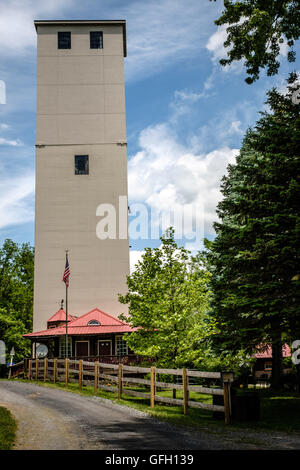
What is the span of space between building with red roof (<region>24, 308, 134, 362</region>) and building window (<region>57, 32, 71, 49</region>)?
27088mm

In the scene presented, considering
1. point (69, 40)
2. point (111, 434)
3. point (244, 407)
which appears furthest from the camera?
point (69, 40)

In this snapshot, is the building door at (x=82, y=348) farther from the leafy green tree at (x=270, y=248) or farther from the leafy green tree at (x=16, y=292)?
the leafy green tree at (x=270, y=248)

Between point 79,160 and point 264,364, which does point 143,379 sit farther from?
point 79,160

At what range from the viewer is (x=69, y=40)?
4659cm

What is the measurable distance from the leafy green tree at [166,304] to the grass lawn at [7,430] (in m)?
7.46

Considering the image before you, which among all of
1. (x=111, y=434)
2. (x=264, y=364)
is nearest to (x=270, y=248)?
(x=111, y=434)

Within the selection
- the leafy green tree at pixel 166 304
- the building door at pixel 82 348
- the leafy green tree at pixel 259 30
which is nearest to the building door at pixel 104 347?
the building door at pixel 82 348

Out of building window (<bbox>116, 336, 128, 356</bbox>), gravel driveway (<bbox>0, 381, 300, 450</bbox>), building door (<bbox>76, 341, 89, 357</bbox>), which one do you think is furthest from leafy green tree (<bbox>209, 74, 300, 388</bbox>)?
building door (<bbox>76, 341, 89, 357</bbox>)

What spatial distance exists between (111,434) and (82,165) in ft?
117

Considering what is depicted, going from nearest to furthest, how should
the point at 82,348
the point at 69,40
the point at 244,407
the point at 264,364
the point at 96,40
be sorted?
the point at 244,407 < the point at 82,348 < the point at 264,364 < the point at 69,40 < the point at 96,40

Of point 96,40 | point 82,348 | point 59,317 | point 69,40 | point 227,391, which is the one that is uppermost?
point 96,40

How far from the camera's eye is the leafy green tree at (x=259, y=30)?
11.0 meters

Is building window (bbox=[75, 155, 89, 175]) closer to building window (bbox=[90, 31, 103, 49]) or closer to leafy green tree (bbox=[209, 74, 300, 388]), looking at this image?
building window (bbox=[90, 31, 103, 49])
